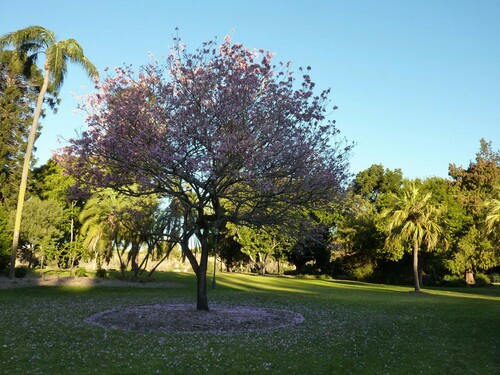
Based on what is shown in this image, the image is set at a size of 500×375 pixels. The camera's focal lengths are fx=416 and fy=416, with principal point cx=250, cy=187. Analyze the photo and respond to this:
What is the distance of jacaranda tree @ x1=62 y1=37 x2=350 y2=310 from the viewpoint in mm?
16734

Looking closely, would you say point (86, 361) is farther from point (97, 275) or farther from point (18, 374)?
point (97, 275)

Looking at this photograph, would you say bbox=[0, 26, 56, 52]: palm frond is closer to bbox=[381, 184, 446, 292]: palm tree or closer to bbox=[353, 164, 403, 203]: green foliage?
bbox=[381, 184, 446, 292]: palm tree

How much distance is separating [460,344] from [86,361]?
1239 centimetres

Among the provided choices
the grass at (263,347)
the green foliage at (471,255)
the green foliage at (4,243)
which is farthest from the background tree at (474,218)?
the green foliage at (4,243)

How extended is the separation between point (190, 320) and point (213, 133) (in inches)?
309

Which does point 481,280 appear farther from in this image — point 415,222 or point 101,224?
point 101,224

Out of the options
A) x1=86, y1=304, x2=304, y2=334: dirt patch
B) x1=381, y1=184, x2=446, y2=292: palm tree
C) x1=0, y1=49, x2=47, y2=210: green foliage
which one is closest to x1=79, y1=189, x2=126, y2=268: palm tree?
x1=0, y1=49, x2=47, y2=210: green foliage

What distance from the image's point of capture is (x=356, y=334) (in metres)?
15.9

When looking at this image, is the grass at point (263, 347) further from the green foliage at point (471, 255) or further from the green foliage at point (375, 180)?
the green foliage at point (375, 180)

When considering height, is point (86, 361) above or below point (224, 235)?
below

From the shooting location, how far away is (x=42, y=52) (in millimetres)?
37844

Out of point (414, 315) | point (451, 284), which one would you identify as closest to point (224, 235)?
point (451, 284)

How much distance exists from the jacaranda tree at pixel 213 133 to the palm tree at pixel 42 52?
2122cm

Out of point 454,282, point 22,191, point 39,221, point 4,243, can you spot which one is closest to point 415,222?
point 454,282
